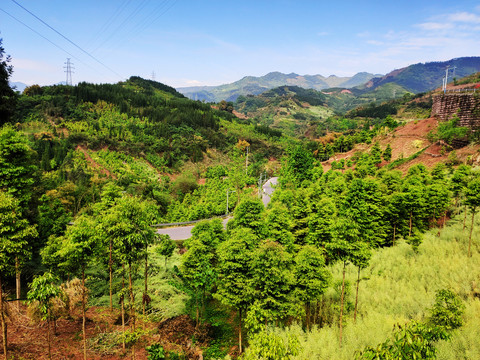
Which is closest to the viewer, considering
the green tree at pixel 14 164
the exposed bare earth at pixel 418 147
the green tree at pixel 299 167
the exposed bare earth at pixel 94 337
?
the exposed bare earth at pixel 94 337

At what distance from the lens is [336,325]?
12.9 m

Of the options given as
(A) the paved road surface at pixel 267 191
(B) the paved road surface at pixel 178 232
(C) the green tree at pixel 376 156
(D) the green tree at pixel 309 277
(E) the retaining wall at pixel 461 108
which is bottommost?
(B) the paved road surface at pixel 178 232

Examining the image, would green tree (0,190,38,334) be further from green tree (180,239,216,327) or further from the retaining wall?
the retaining wall

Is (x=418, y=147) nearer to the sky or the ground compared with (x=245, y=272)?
nearer to the sky

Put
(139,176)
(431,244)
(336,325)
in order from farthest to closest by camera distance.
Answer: (139,176) → (431,244) → (336,325)

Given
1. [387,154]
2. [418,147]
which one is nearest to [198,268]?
[387,154]

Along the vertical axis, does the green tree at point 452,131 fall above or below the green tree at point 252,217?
above

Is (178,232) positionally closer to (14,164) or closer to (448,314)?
(14,164)

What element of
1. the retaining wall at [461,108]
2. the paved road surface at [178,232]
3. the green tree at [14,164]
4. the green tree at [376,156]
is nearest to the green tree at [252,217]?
the paved road surface at [178,232]

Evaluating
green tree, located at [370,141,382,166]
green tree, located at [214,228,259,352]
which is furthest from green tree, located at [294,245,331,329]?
green tree, located at [370,141,382,166]

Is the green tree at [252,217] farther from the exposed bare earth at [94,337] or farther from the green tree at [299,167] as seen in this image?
the green tree at [299,167]

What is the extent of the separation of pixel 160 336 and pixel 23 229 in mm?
9346

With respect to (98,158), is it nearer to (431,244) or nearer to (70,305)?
(70,305)

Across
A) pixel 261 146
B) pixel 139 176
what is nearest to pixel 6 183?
pixel 139 176
